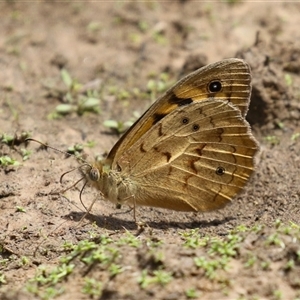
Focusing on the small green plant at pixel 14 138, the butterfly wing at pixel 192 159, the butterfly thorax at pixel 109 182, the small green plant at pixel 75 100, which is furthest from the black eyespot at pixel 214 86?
the small green plant at pixel 75 100

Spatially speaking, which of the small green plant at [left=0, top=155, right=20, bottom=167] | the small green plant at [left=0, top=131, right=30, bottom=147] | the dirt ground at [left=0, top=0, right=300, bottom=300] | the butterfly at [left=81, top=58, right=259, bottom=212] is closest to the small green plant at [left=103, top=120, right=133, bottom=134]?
the dirt ground at [left=0, top=0, right=300, bottom=300]

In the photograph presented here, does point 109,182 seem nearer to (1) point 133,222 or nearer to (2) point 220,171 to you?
(1) point 133,222

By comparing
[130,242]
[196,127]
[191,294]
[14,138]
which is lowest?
[191,294]

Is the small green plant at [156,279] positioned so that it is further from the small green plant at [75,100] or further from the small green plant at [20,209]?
the small green plant at [75,100]

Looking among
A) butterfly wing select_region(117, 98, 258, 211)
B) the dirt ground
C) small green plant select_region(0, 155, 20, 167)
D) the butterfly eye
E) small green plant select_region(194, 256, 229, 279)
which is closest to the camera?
small green plant select_region(194, 256, 229, 279)

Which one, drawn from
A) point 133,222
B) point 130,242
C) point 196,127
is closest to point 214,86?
point 196,127

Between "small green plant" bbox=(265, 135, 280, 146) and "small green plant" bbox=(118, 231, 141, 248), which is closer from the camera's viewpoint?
"small green plant" bbox=(118, 231, 141, 248)

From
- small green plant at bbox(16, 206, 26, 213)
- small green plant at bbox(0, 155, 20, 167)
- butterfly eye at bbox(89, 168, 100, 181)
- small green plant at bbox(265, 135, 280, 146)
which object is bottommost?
small green plant at bbox(16, 206, 26, 213)

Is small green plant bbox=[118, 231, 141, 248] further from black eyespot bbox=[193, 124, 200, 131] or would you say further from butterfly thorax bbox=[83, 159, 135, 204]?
black eyespot bbox=[193, 124, 200, 131]

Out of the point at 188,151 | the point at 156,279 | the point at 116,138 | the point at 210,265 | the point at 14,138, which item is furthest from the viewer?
the point at 116,138
